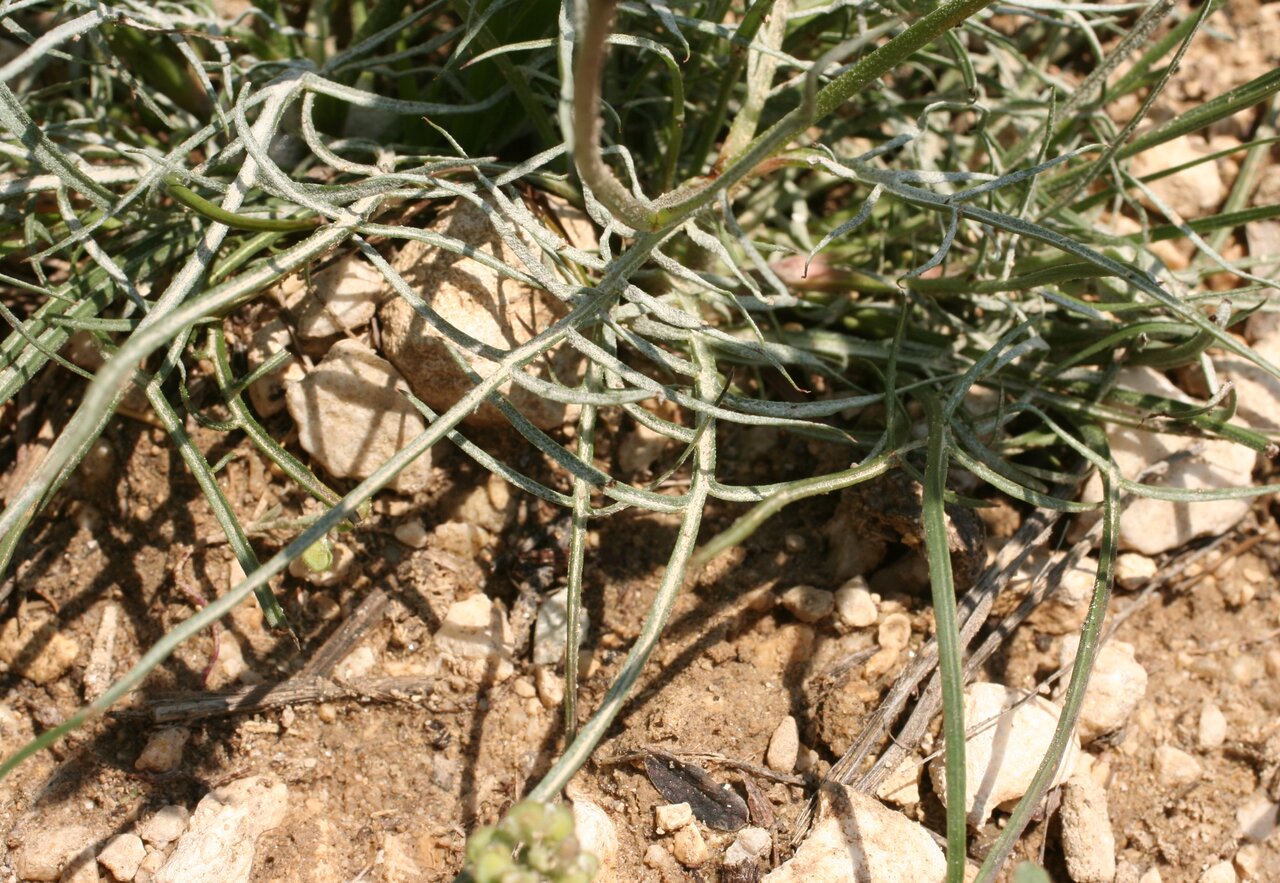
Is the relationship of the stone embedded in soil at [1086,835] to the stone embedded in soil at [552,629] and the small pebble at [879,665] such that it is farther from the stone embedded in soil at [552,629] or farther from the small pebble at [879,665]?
the stone embedded in soil at [552,629]

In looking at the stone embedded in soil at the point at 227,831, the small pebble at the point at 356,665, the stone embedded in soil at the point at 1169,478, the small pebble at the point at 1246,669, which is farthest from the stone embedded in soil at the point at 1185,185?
the stone embedded in soil at the point at 227,831

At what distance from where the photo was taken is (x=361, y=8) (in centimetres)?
179

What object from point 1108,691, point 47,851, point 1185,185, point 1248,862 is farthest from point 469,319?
point 1185,185

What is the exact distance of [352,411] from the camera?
1528 mm

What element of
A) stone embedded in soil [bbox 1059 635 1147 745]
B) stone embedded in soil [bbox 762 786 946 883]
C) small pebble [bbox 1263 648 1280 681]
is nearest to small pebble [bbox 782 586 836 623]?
stone embedded in soil [bbox 762 786 946 883]

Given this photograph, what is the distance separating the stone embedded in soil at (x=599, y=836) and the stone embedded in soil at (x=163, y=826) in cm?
53

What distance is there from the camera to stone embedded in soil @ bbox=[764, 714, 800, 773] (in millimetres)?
1437

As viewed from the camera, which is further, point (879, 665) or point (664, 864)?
point (879, 665)

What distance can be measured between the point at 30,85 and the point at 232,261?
75cm

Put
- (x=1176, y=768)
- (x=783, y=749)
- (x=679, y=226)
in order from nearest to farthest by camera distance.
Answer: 1. (x=679, y=226)
2. (x=783, y=749)
3. (x=1176, y=768)

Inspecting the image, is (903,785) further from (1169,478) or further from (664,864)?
→ (1169,478)

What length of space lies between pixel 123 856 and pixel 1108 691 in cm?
143

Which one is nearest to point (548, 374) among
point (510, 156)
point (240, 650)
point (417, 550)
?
point (417, 550)

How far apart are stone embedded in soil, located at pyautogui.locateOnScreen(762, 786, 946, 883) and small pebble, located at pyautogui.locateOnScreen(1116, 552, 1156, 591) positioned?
0.58 meters
